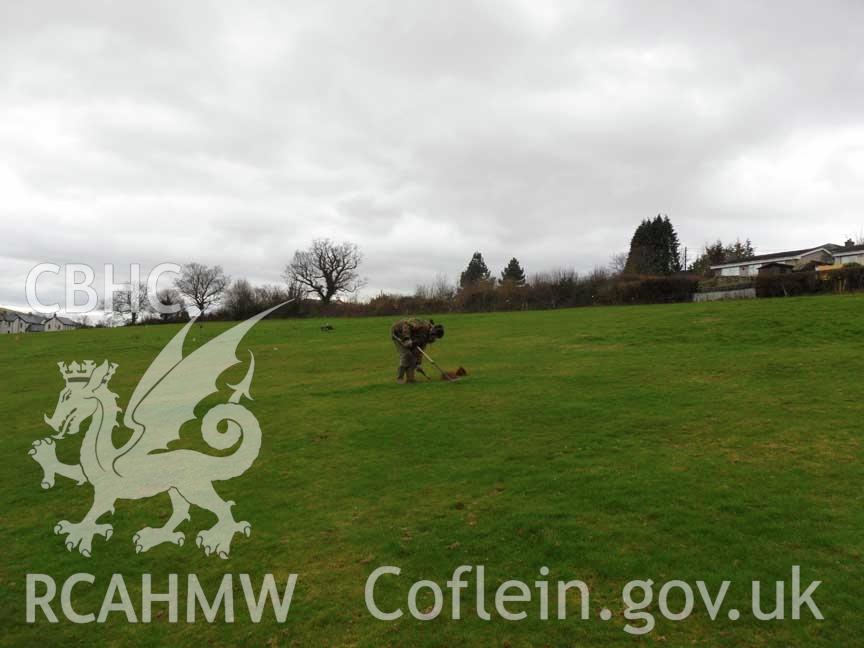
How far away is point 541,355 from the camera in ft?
93.6

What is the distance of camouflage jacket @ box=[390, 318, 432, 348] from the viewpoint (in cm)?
2120

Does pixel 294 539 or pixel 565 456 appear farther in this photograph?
pixel 565 456

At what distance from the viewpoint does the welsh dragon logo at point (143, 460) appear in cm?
935

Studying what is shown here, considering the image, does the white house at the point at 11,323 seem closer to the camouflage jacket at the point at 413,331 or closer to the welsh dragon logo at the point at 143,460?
the camouflage jacket at the point at 413,331

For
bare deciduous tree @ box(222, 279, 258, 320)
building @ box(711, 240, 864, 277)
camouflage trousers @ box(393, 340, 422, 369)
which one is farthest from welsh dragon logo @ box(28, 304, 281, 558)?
building @ box(711, 240, 864, 277)

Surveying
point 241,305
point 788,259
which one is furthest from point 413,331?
point 788,259

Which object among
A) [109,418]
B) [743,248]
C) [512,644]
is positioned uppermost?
[743,248]

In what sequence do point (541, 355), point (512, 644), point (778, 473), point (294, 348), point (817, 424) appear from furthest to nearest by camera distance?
point (294, 348) < point (541, 355) < point (817, 424) < point (778, 473) < point (512, 644)

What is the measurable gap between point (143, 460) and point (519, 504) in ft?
31.5

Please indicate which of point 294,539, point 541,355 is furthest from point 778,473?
point 541,355

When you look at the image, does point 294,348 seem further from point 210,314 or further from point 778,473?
point 210,314

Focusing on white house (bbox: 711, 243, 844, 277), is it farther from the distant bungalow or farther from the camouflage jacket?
the distant bungalow

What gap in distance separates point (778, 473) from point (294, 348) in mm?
35347

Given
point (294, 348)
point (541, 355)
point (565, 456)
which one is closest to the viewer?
point (565, 456)
